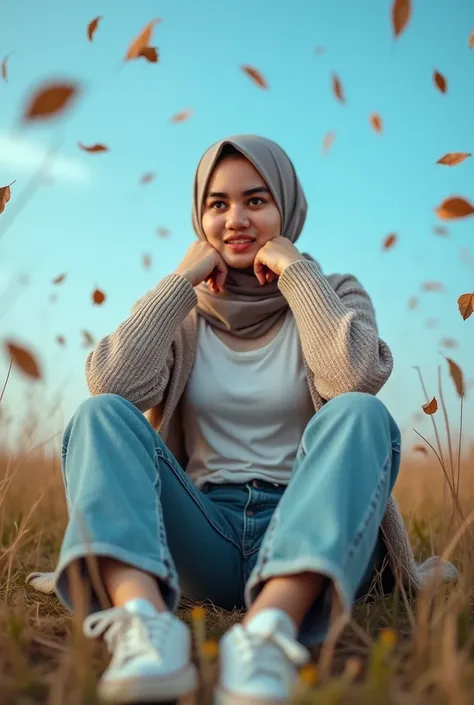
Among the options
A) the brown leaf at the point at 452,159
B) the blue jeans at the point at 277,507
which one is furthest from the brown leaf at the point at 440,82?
the blue jeans at the point at 277,507

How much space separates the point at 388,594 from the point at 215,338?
0.86 metres

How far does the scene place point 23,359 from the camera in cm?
109

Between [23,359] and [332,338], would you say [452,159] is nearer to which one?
[332,338]

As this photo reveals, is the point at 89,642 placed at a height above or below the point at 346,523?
below

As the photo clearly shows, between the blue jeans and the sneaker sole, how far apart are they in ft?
0.76

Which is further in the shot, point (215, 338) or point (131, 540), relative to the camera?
point (215, 338)

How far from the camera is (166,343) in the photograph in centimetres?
207

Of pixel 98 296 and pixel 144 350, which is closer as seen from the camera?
pixel 144 350

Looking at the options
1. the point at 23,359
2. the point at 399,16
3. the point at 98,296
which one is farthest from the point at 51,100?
the point at 98,296

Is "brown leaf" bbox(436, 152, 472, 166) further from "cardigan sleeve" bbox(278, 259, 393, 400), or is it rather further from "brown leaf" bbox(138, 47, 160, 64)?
"brown leaf" bbox(138, 47, 160, 64)

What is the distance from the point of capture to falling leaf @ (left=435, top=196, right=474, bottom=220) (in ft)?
5.42

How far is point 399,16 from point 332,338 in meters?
0.75

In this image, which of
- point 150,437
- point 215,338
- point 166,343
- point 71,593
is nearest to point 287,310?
point 215,338

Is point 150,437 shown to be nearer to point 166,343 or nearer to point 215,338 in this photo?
point 166,343
